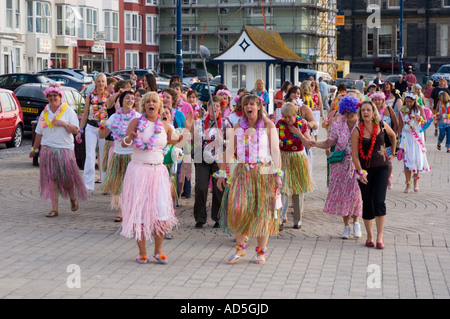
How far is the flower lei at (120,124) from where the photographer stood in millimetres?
10570

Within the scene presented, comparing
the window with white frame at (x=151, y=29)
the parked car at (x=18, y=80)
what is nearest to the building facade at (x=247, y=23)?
the window with white frame at (x=151, y=29)

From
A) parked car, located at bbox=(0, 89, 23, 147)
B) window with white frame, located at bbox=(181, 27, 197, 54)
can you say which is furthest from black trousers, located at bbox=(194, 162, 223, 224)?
window with white frame, located at bbox=(181, 27, 197, 54)

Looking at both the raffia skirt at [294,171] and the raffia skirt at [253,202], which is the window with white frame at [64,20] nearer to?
the raffia skirt at [294,171]

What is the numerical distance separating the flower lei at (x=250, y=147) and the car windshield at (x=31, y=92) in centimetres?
1629

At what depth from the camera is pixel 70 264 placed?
8.70 metres

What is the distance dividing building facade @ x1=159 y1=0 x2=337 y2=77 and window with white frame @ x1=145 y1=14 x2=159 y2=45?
622 mm

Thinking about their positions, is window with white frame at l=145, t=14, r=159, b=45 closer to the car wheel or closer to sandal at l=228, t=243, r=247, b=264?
the car wheel

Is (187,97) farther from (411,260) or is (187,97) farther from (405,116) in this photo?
(411,260)

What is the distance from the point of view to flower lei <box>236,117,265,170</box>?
884 cm

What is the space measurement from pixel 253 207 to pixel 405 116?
23.4 feet

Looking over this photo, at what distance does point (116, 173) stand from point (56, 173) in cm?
94

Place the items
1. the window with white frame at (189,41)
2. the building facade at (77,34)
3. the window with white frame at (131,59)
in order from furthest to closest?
the window with white frame at (189,41), the window with white frame at (131,59), the building facade at (77,34)
